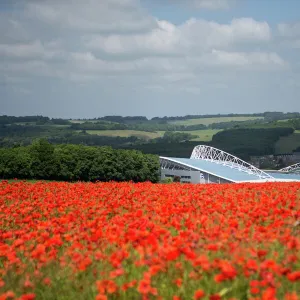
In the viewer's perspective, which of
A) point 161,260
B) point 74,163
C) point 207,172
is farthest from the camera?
point 207,172

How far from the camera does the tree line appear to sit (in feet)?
258

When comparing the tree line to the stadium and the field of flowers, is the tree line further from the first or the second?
the field of flowers

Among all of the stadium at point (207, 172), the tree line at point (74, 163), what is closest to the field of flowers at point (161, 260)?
the tree line at point (74, 163)

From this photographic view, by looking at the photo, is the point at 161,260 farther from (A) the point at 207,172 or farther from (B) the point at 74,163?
(A) the point at 207,172

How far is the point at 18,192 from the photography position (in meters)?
20.8

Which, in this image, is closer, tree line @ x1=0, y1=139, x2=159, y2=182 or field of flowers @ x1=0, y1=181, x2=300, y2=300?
field of flowers @ x1=0, y1=181, x2=300, y2=300

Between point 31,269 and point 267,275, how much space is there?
14.8 feet

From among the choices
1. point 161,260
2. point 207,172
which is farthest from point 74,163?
point 161,260

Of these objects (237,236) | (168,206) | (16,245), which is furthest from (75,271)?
(168,206)

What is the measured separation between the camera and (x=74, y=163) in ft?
281

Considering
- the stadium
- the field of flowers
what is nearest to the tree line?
the stadium

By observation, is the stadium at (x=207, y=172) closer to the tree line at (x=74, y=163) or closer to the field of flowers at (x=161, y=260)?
the tree line at (x=74, y=163)

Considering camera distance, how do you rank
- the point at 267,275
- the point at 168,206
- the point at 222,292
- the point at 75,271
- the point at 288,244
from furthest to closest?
1. the point at 168,206
2. the point at 75,271
3. the point at 288,244
4. the point at 222,292
5. the point at 267,275

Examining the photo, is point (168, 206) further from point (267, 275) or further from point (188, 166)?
point (188, 166)
